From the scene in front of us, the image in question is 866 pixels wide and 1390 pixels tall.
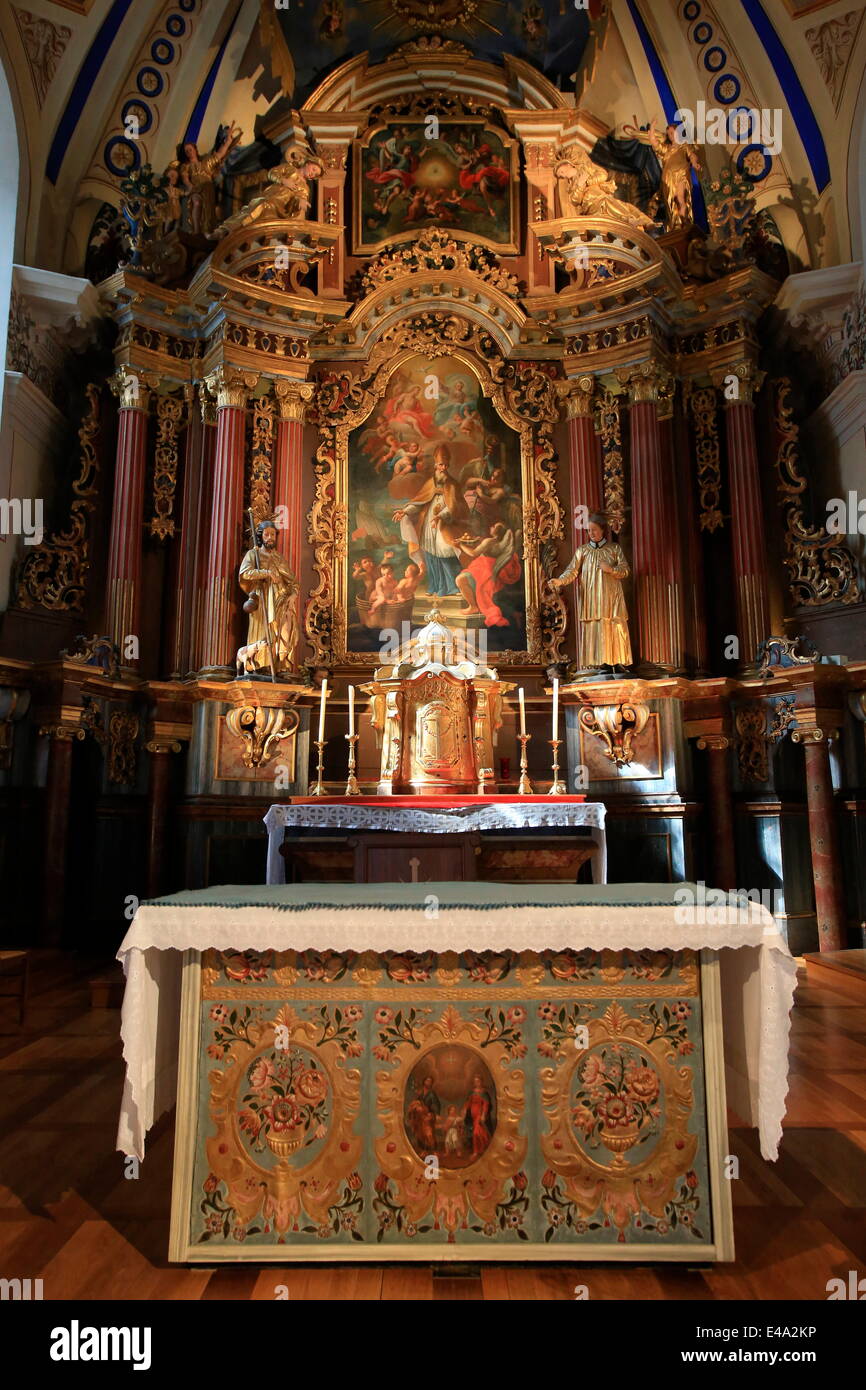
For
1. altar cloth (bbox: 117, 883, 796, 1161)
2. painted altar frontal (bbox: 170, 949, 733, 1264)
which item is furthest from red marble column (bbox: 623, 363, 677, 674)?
painted altar frontal (bbox: 170, 949, 733, 1264)

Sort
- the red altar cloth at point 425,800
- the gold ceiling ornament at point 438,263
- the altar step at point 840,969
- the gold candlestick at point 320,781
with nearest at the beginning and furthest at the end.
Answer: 1. the altar step at point 840,969
2. the red altar cloth at point 425,800
3. the gold candlestick at point 320,781
4. the gold ceiling ornament at point 438,263

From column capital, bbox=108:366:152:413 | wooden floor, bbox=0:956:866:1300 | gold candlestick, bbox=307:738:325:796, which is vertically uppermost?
column capital, bbox=108:366:152:413

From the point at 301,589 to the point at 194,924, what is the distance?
780cm

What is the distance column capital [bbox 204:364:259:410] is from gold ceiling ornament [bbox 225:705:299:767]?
3352mm

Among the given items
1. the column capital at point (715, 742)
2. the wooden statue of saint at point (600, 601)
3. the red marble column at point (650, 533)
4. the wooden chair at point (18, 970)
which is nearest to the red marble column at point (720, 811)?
the column capital at point (715, 742)

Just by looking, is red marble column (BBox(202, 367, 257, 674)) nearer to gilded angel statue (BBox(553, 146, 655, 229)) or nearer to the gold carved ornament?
the gold carved ornament

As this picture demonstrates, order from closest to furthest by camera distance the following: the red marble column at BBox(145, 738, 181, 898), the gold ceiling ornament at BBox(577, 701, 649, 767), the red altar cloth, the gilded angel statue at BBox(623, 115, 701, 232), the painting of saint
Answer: the red altar cloth < the red marble column at BBox(145, 738, 181, 898) < the gold ceiling ornament at BBox(577, 701, 649, 767) < the gilded angel statue at BBox(623, 115, 701, 232) < the painting of saint

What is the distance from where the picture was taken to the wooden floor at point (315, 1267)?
8.31ft

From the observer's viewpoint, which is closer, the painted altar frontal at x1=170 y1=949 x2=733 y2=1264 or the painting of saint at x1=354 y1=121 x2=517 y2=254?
the painted altar frontal at x1=170 y1=949 x2=733 y2=1264

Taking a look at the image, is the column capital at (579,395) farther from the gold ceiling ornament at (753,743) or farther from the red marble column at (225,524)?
the gold ceiling ornament at (753,743)

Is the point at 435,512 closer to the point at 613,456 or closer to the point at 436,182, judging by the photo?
the point at 613,456

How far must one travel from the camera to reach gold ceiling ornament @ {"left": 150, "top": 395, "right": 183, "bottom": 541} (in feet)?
33.5

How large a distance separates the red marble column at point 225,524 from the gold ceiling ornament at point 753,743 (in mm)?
5127
